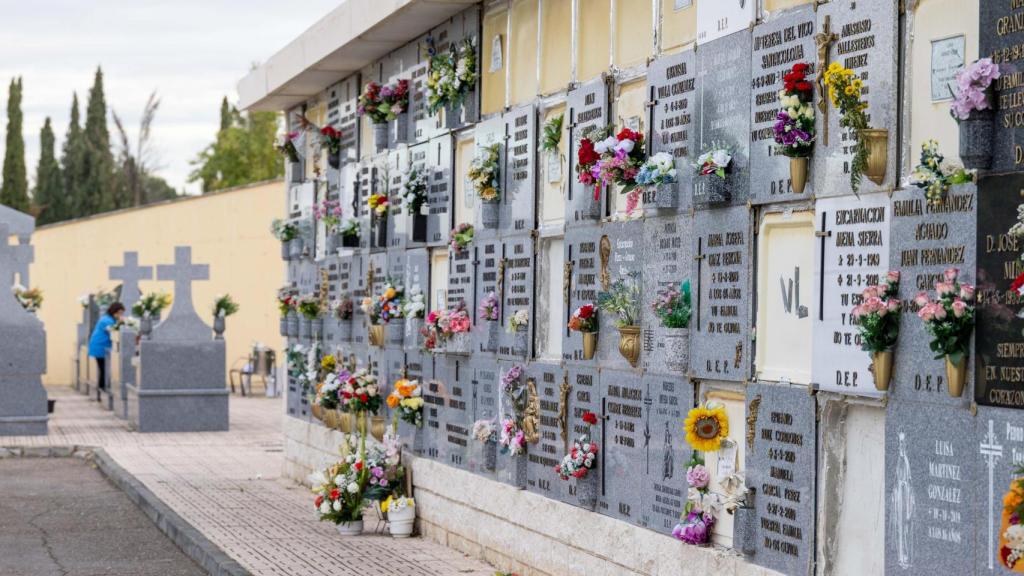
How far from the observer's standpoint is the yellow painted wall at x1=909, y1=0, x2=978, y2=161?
15.5 ft

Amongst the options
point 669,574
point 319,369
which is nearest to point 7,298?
point 319,369

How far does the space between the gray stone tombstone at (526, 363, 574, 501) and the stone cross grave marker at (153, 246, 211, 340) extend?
37.3 ft

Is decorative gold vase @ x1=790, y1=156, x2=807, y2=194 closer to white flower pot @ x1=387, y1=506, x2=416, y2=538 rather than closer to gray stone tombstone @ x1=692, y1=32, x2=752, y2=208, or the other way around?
gray stone tombstone @ x1=692, y1=32, x2=752, y2=208

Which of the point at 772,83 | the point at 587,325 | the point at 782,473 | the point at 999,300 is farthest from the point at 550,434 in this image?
the point at 999,300

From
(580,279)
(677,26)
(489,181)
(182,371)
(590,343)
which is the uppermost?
(677,26)

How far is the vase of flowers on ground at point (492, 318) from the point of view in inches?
Result: 343

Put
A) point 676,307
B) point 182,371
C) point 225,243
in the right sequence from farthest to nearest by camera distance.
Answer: point 225,243, point 182,371, point 676,307

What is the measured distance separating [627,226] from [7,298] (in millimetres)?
12731

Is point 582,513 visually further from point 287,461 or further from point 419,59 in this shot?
point 287,461

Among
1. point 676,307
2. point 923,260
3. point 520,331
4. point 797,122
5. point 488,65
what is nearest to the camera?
point 923,260

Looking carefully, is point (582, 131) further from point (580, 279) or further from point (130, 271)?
point (130, 271)

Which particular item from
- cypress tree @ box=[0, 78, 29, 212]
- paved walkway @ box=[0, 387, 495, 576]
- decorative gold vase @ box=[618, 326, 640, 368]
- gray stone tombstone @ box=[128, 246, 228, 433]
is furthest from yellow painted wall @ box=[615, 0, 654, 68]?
cypress tree @ box=[0, 78, 29, 212]

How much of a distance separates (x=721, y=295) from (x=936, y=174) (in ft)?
5.20

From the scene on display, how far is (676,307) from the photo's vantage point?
650 cm
